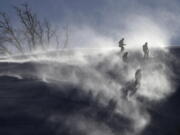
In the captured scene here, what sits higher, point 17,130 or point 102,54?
point 102,54

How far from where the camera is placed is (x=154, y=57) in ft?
34.0

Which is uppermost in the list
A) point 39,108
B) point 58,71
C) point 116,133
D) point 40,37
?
point 40,37

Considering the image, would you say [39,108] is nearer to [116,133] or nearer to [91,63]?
[116,133]

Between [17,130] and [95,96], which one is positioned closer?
[17,130]

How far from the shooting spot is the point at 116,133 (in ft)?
17.8

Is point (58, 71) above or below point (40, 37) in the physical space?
below

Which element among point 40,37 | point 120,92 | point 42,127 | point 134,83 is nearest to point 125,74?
point 134,83

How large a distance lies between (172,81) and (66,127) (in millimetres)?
4574

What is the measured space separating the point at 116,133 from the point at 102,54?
5.95m

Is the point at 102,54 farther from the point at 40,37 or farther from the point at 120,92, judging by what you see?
the point at 40,37

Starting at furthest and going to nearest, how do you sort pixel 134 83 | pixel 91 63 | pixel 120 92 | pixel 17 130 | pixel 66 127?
1. pixel 91 63
2. pixel 134 83
3. pixel 120 92
4. pixel 66 127
5. pixel 17 130

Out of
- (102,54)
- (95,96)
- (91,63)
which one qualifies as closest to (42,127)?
(95,96)

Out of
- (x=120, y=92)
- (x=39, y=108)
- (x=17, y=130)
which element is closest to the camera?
(x=17, y=130)

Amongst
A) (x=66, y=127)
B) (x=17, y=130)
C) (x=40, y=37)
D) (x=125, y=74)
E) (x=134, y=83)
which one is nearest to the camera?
(x=17, y=130)
